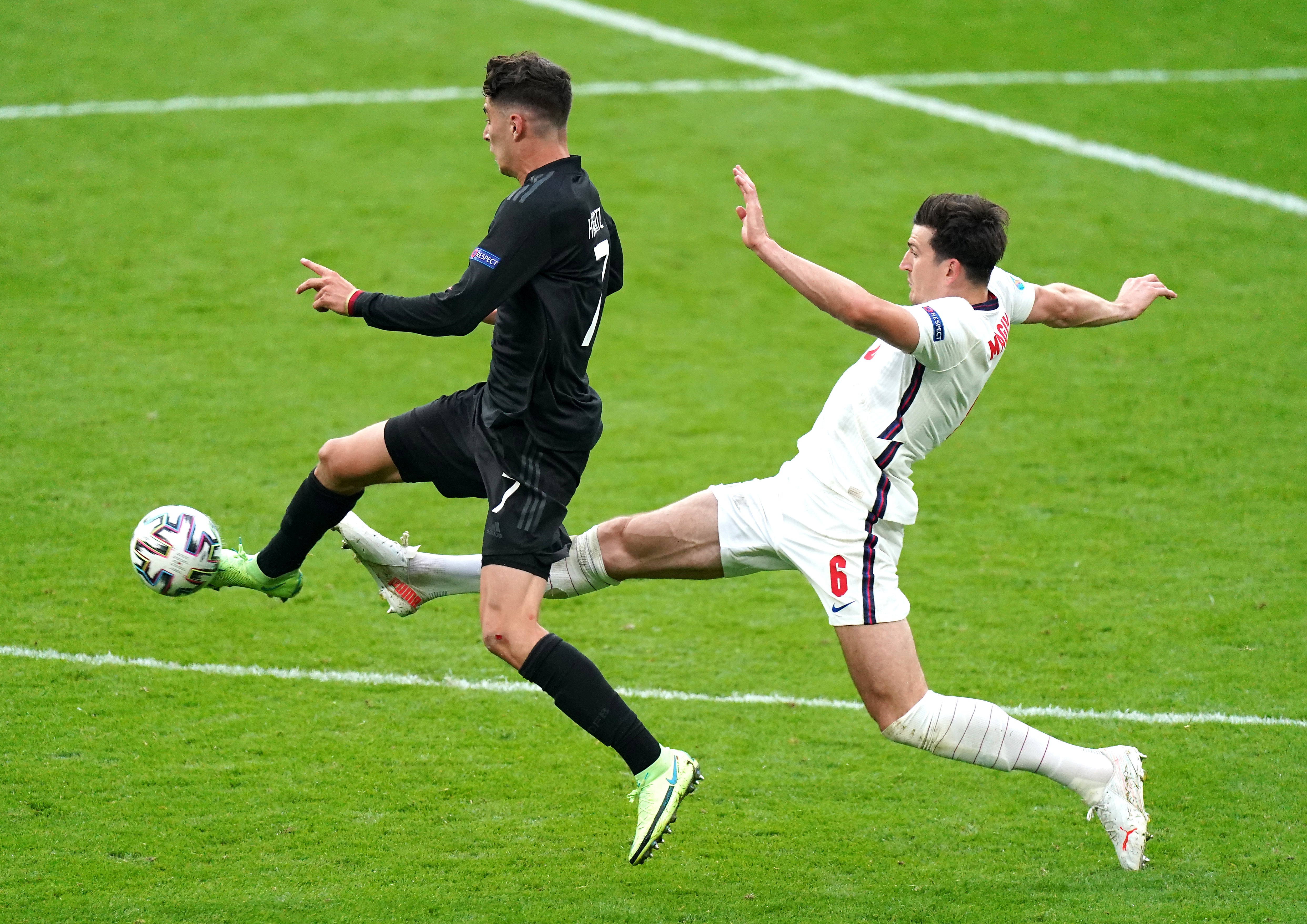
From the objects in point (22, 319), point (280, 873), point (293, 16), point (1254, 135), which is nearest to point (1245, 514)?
point (280, 873)

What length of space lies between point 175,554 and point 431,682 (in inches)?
58.9

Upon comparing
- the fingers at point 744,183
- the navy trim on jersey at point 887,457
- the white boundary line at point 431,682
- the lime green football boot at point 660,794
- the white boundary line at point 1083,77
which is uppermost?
the white boundary line at point 1083,77

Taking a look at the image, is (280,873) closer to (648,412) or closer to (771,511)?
(771,511)

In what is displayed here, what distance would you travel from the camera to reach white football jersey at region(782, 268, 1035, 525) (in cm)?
499

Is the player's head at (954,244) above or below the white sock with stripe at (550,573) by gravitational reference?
above

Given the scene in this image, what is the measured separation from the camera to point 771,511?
525cm

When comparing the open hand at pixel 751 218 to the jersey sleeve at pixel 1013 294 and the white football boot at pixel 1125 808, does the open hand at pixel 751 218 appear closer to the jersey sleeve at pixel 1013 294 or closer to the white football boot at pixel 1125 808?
the jersey sleeve at pixel 1013 294

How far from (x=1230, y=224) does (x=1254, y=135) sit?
217cm

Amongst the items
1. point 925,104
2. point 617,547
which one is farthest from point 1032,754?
point 925,104

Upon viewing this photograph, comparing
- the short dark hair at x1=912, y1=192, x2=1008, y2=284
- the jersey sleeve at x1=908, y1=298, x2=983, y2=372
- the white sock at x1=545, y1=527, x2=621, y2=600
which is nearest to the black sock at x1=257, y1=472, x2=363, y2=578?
the white sock at x1=545, y1=527, x2=621, y2=600

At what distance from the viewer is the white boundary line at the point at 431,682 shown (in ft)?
21.4

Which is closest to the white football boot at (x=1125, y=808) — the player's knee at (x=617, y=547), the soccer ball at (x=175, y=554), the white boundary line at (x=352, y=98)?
the player's knee at (x=617, y=547)

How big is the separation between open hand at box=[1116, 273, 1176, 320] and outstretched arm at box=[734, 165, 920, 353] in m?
1.38

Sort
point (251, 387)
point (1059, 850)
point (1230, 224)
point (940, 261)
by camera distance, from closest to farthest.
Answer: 1. point (940, 261)
2. point (1059, 850)
3. point (251, 387)
4. point (1230, 224)
